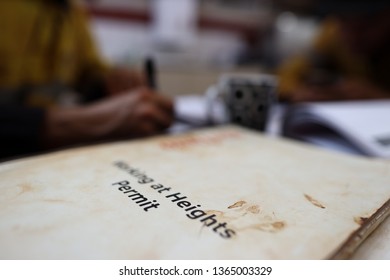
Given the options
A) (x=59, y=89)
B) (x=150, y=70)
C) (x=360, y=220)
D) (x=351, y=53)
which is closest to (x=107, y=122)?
(x=150, y=70)

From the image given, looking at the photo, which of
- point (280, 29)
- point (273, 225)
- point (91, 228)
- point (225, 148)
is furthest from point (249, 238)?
point (280, 29)

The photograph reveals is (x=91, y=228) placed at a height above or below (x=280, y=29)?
below

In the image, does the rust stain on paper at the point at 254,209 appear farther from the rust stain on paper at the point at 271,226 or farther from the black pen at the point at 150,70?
the black pen at the point at 150,70

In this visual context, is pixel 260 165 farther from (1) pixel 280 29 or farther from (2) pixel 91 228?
(1) pixel 280 29

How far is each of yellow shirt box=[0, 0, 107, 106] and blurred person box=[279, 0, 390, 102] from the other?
966mm

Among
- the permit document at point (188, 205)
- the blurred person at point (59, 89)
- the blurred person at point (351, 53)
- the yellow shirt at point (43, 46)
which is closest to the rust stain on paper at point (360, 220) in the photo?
the permit document at point (188, 205)

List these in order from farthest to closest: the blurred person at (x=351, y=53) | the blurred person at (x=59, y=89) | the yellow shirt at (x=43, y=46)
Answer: the blurred person at (x=351, y=53) < the yellow shirt at (x=43, y=46) < the blurred person at (x=59, y=89)

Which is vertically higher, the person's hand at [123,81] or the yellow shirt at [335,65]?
the yellow shirt at [335,65]

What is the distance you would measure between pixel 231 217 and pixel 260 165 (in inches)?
6.6

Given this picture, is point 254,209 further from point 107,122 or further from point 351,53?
point 351,53

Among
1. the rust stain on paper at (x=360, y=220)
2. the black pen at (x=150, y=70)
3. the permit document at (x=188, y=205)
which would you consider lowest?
the permit document at (x=188, y=205)

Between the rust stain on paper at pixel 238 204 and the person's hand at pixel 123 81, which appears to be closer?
the rust stain on paper at pixel 238 204

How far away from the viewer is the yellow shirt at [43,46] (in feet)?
3.16
